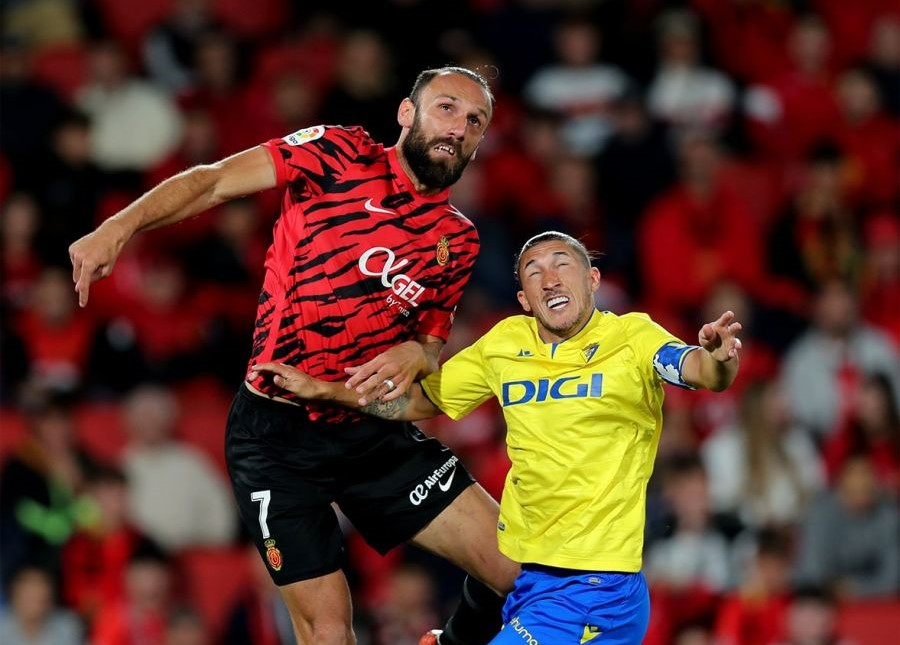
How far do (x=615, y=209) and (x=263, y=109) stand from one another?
8.28 ft

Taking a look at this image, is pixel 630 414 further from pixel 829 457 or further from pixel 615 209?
pixel 615 209

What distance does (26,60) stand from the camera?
11.8 metres

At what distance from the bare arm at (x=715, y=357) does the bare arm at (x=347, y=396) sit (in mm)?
1116

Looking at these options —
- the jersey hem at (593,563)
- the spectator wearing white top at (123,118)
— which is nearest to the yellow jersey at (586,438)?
the jersey hem at (593,563)

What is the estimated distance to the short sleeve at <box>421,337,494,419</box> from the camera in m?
5.96

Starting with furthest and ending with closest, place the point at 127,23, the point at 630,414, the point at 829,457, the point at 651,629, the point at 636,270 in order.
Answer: the point at 127,23 → the point at 636,270 → the point at 829,457 → the point at 651,629 → the point at 630,414

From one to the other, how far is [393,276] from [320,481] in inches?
30.8

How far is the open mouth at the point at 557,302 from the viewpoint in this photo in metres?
5.72

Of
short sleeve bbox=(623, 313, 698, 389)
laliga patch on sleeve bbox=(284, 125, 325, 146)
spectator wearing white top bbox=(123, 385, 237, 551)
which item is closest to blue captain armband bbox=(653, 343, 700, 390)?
short sleeve bbox=(623, 313, 698, 389)

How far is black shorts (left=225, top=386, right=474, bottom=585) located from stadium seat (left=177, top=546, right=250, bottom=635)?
3402 millimetres

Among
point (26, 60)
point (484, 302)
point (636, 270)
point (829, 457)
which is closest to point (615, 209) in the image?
point (636, 270)

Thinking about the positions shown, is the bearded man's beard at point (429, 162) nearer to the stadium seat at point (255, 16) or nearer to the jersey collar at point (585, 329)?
the jersey collar at point (585, 329)

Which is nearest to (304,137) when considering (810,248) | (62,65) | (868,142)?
→ (810,248)

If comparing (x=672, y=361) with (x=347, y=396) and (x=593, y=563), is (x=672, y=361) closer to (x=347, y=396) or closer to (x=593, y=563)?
(x=593, y=563)
